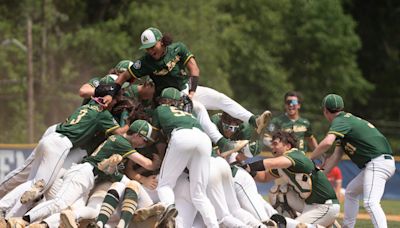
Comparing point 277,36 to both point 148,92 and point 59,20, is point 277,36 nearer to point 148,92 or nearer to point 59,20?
point 59,20

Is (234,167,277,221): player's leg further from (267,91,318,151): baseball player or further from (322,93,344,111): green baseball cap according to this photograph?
(267,91,318,151): baseball player

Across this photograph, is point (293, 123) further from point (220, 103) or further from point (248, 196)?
point (248, 196)

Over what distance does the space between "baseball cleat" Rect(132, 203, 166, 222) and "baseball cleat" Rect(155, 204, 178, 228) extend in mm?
46

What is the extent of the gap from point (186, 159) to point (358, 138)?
2.53m

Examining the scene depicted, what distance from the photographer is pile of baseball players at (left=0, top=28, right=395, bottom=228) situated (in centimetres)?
1055

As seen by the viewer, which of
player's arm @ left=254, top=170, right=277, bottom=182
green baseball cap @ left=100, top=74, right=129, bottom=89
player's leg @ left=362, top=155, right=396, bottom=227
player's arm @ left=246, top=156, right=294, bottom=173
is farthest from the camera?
player's arm @ left=254, top=170, right=277, bottom=182

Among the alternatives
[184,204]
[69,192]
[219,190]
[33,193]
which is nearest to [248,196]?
[219,190]

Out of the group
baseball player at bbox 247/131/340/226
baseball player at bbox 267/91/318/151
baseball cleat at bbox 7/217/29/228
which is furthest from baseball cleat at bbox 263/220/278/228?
baseball player at bbox 267/91/318/151

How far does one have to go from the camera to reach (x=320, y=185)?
11.5 meters

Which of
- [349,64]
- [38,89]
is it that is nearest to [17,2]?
[38,89]

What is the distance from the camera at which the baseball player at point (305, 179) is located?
11234 millimetres

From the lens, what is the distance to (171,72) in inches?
454

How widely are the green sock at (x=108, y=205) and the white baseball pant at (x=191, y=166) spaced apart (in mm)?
530

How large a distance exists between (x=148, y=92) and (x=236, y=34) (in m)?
20.7
